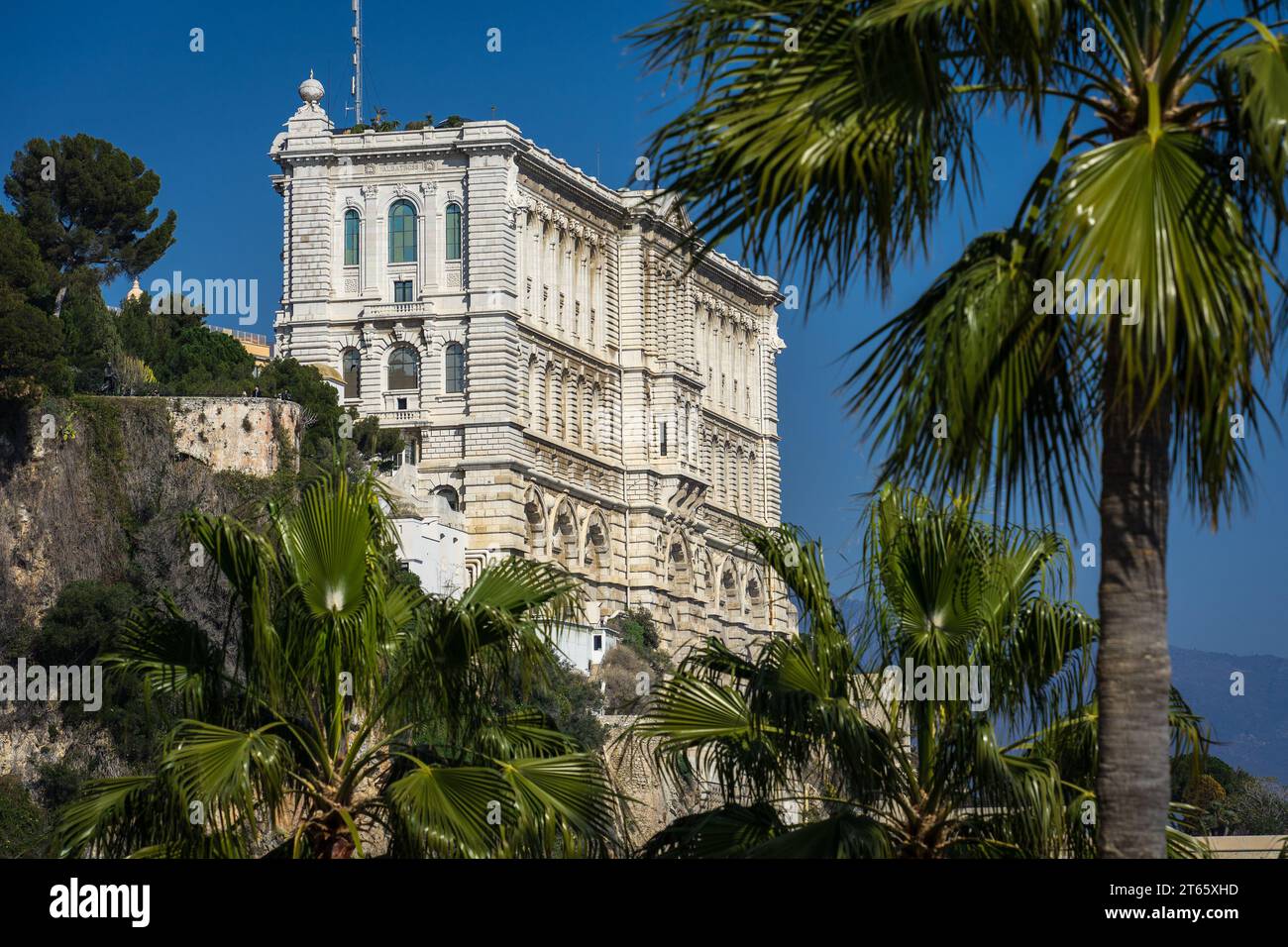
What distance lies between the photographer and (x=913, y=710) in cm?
1377

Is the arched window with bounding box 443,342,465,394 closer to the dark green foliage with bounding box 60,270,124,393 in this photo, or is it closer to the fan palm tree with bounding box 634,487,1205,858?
the dark green foliage with bounding box 60,270,124,393

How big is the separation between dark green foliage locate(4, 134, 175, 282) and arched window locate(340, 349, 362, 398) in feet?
33.1

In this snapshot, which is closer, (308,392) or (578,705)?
(578,705)

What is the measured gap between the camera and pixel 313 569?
14.8 m

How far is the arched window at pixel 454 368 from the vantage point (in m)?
84.7

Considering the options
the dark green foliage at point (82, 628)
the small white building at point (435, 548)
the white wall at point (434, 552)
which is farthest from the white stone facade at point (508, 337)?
the dark green foliage at point (82, 628)

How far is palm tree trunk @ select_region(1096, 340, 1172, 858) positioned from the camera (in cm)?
985

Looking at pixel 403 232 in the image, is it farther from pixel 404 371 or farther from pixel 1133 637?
pixel 1133 637

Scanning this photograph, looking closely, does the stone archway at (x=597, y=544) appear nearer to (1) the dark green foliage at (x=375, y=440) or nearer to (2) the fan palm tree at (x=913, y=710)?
(1) the dark green foliage at (x=375, y=440)

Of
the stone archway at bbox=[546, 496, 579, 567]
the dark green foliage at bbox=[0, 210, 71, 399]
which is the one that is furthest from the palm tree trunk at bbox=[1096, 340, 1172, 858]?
the stone archway at bbox=[546, 496, 579, 567]

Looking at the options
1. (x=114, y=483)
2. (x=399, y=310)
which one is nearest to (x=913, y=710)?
(x=114, y=483)

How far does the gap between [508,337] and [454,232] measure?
4.80 metres

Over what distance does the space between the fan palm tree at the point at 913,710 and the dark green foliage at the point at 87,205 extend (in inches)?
2567
